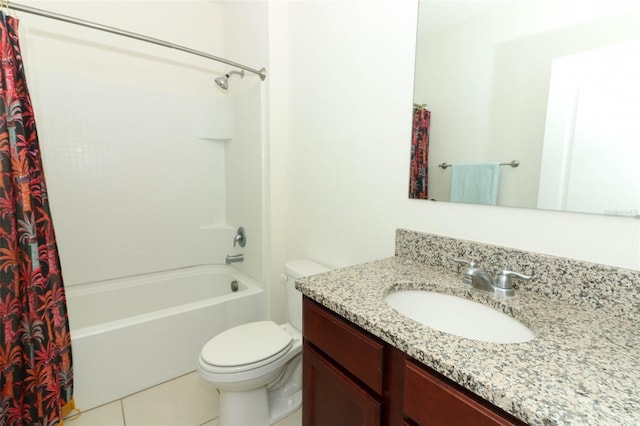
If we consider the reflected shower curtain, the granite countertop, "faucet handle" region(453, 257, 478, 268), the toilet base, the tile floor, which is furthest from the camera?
the tile floor

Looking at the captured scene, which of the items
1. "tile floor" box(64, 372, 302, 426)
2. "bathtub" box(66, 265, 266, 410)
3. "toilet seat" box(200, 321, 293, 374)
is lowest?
"tile floor" box(64, 372, 302, 426)

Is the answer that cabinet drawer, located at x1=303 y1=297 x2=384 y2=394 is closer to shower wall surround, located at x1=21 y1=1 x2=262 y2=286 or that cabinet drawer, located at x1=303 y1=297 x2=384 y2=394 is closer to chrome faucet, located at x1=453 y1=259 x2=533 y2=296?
chrome faucet, located at x1=453 y1=259 x2=533 y2=296

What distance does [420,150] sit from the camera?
121 centimetres

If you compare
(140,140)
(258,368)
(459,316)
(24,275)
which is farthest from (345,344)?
(140,140)

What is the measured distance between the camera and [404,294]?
1.00m

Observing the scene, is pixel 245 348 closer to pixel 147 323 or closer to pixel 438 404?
pixel 147 323

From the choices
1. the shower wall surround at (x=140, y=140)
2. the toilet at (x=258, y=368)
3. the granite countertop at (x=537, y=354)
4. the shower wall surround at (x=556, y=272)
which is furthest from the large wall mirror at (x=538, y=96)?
the shower wall surround at (x=140, y=140)

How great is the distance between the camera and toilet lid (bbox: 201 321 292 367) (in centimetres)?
128

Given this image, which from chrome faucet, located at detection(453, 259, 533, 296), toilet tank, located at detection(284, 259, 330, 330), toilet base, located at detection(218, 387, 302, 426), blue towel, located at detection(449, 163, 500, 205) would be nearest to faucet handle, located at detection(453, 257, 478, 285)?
chrome faucet, located at detection(453, 259, 533, 296)

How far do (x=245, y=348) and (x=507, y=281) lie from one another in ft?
3.53

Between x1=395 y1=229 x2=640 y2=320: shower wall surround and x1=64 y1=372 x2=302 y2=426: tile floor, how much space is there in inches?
44.6

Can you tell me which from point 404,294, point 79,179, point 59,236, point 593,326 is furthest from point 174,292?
point 593,326

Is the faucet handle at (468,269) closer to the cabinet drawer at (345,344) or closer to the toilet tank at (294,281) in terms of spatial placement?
the cabinet drawer at (345,344)

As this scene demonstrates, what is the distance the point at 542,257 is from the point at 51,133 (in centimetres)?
265
